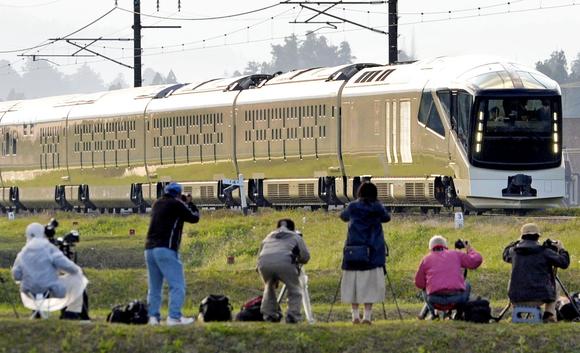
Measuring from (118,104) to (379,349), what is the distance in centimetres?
4408

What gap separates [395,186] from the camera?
4756 centimetres

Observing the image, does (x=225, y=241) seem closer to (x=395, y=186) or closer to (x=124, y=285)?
(x=395, y=186)

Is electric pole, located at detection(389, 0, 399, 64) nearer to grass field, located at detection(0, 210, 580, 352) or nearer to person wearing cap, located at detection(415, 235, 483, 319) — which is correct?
grass field, located at detection(0, 210, 580, 352)

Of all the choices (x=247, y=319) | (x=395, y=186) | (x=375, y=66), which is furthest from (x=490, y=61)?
(x=247, y=319)

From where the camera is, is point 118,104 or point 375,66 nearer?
point 375,66

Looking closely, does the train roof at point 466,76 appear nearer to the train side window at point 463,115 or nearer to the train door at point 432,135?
the train side window at point 463,115

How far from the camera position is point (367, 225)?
956 inches

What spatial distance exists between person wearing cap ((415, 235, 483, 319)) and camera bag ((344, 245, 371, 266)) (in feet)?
3.22

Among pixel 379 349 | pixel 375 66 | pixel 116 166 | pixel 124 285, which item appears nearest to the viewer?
pixel 379 349

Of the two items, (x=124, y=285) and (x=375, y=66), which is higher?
(x=375, y=66)

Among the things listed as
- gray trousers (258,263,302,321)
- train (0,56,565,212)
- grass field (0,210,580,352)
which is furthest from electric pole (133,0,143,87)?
gray trousers (258,263,302,321)

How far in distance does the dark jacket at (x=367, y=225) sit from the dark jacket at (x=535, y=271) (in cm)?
187

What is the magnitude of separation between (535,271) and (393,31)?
28.5 metres

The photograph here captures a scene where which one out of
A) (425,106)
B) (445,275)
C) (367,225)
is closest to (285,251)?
(367,225)
